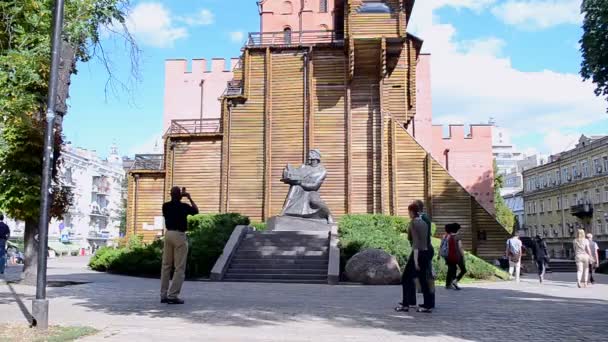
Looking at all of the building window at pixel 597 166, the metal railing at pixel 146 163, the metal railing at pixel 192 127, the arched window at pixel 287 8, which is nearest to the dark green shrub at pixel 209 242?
the metal railing at pixel 192 127

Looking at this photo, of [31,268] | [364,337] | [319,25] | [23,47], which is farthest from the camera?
[319,25]

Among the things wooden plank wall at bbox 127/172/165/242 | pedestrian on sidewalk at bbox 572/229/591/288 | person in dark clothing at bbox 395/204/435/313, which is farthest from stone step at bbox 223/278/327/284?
wooden plank wall at bbox 127/172/165/242

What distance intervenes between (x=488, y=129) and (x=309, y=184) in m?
25.4

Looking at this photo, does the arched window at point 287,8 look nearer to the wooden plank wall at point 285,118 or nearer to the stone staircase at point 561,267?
the wooden plank wall at point 285,118

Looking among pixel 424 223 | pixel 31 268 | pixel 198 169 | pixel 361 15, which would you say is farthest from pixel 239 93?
pixel 424 223

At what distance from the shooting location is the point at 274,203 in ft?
97.9

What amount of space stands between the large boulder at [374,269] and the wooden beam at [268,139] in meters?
14.3

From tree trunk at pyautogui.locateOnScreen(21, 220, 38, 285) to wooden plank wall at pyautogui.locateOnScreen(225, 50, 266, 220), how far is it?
1649 centimetres

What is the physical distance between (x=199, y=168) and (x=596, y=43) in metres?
20.1

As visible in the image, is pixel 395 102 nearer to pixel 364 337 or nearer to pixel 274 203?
pixel 274 203

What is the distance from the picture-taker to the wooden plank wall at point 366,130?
95.6 ft

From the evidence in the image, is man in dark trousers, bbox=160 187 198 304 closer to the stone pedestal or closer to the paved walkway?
the paved walkway

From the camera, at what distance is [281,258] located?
17.4m

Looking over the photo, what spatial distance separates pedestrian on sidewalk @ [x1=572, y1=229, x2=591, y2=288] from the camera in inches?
615
